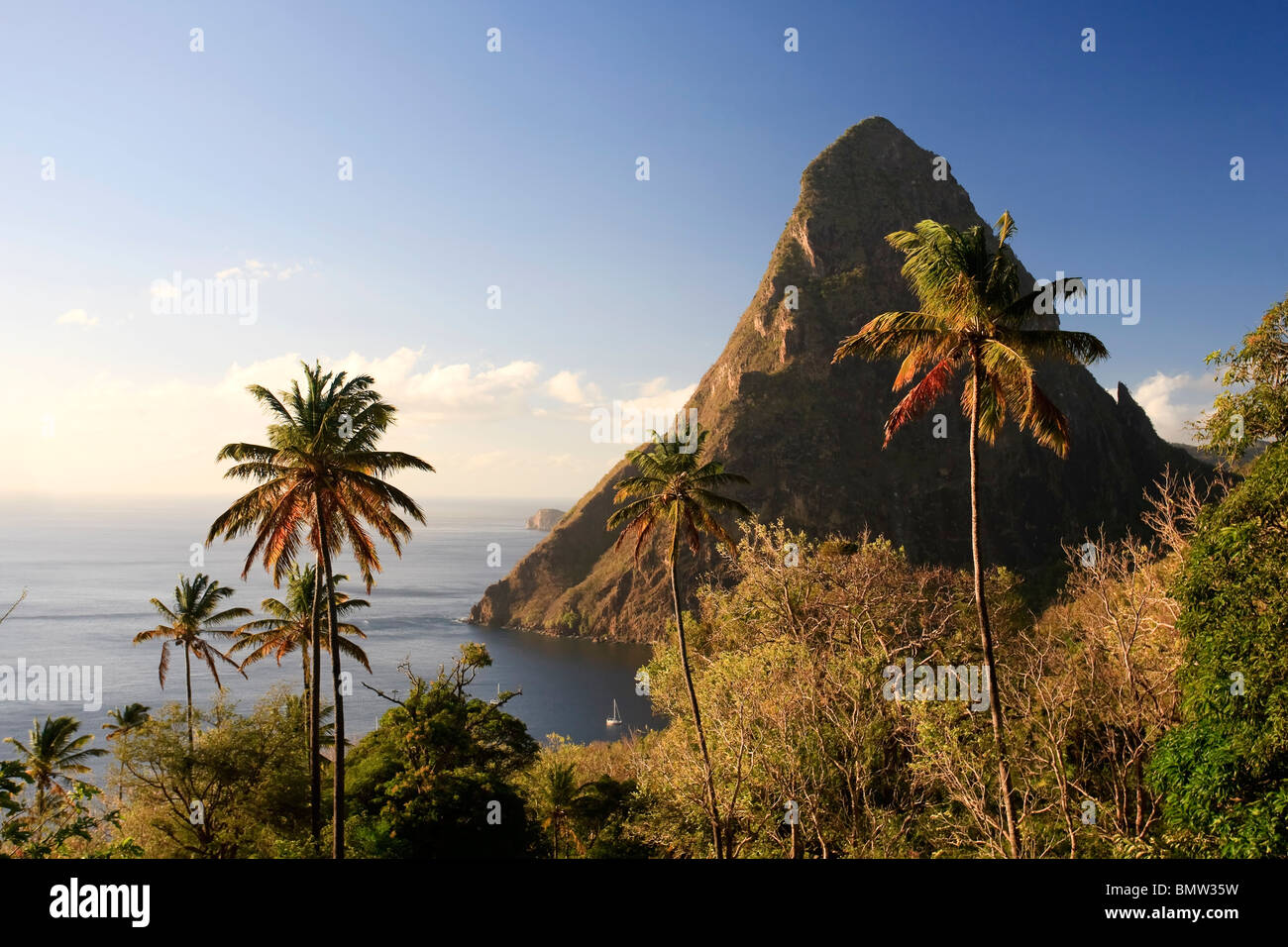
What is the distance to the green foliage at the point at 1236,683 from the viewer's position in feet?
40.7

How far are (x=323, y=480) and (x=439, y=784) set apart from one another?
42.2ft

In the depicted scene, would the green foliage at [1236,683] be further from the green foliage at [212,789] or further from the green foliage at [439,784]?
the green foliage at [212,789]

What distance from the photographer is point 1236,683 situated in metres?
13.3

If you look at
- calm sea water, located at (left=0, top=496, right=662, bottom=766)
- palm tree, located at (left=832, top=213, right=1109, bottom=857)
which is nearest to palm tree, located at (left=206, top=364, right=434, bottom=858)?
palm tree, located at (left=832, top=213, right=1109, bottom=857)

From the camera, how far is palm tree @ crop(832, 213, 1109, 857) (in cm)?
1603

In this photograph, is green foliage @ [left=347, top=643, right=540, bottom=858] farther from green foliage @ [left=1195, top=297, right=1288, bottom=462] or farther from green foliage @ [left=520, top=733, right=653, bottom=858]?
green foliage @ [left=1195, top=297, right=1288, bottom=462]

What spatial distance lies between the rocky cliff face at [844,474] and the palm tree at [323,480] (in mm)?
130767

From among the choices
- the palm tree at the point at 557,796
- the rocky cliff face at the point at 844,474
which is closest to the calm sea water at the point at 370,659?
the rocky cliff face at the point at 844,474

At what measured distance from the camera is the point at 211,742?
2709 cm

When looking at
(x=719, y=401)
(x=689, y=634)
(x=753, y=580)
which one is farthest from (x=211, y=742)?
(x=719, y=401)

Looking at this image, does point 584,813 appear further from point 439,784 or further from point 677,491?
point 677,491

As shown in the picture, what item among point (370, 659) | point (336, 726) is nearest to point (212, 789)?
point (336, 726)

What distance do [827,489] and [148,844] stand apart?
14847 cm
